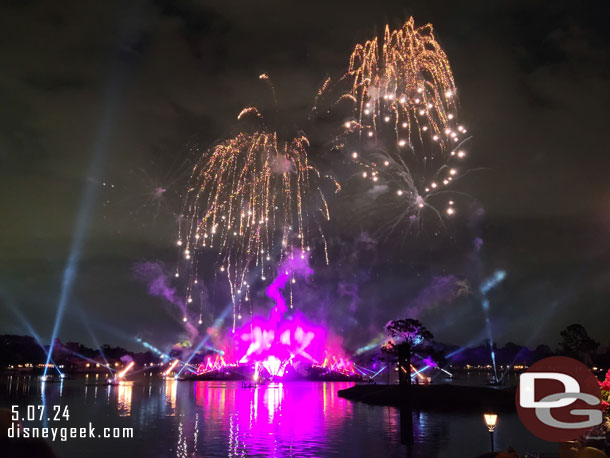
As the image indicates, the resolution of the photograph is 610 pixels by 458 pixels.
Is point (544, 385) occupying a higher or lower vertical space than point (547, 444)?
A: higher

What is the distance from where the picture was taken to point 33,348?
19988cm

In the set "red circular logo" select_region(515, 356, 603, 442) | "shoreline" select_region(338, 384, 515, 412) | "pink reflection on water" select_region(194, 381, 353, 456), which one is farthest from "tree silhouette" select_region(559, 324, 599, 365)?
"red circular logo" select_region(515, 356, 603, 442)

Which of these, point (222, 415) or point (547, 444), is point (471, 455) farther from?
point (222, 415)

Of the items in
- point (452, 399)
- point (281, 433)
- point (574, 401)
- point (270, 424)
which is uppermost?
point (574, 401)

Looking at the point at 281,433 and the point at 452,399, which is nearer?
the point at 281,433

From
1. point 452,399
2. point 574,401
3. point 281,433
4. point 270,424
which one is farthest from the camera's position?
point 452,399

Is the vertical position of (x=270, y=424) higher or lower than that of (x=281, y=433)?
lower

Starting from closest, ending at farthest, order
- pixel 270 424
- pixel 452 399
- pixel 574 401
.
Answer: pixel 574 401
pixel 270 424
pixel 452 399

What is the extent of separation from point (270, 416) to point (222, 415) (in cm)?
466

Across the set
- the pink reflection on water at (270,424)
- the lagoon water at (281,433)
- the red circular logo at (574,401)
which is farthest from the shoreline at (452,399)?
the red circular logo at (574,401)

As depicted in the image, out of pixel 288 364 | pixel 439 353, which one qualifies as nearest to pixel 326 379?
pixel 288 364

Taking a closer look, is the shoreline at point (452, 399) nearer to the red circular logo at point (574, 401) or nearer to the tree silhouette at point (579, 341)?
the tree silhouette at point (579, 341)

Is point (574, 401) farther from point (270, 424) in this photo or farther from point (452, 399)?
point (452, 399)

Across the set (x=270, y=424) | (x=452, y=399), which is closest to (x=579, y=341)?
(x=452, y=399)
